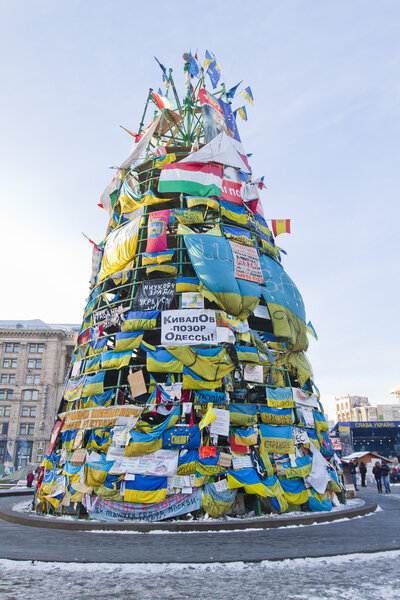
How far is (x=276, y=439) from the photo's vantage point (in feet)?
57.8

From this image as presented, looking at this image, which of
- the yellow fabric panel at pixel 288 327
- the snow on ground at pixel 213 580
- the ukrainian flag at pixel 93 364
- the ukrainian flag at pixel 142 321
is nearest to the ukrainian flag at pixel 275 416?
the yellow fabric panel at pixel 288 327

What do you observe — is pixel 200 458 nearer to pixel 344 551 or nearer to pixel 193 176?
pixel 344 551

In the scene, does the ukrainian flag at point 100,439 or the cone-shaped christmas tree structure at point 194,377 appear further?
the ukrainian flag at point 100,439

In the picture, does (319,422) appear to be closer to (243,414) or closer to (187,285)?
(243,414)

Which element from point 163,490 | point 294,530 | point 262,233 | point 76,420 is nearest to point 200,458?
point 163,490

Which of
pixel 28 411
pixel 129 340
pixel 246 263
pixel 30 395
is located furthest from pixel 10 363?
pixel 246 263

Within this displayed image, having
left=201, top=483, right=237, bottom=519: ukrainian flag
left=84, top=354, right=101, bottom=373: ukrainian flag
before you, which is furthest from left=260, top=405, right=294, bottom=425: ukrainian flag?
left=84, top=354, right=101, bottom=373: ukrainian flag

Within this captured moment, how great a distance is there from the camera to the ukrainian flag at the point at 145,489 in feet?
50.3

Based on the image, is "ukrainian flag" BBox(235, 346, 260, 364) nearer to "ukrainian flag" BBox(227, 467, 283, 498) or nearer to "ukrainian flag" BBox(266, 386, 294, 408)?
"ukrainian flag" BBox(266, 386, 294, 408)

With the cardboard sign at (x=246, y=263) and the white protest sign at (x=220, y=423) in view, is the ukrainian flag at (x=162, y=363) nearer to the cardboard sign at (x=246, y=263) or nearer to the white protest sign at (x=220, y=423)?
the white protest sign at (x=220, y=423)

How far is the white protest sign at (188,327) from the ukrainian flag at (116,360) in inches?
71.7

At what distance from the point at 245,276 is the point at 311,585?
15.3 meters

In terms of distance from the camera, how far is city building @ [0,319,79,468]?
74.2 metres

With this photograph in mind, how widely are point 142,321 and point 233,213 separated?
8.59 meters
